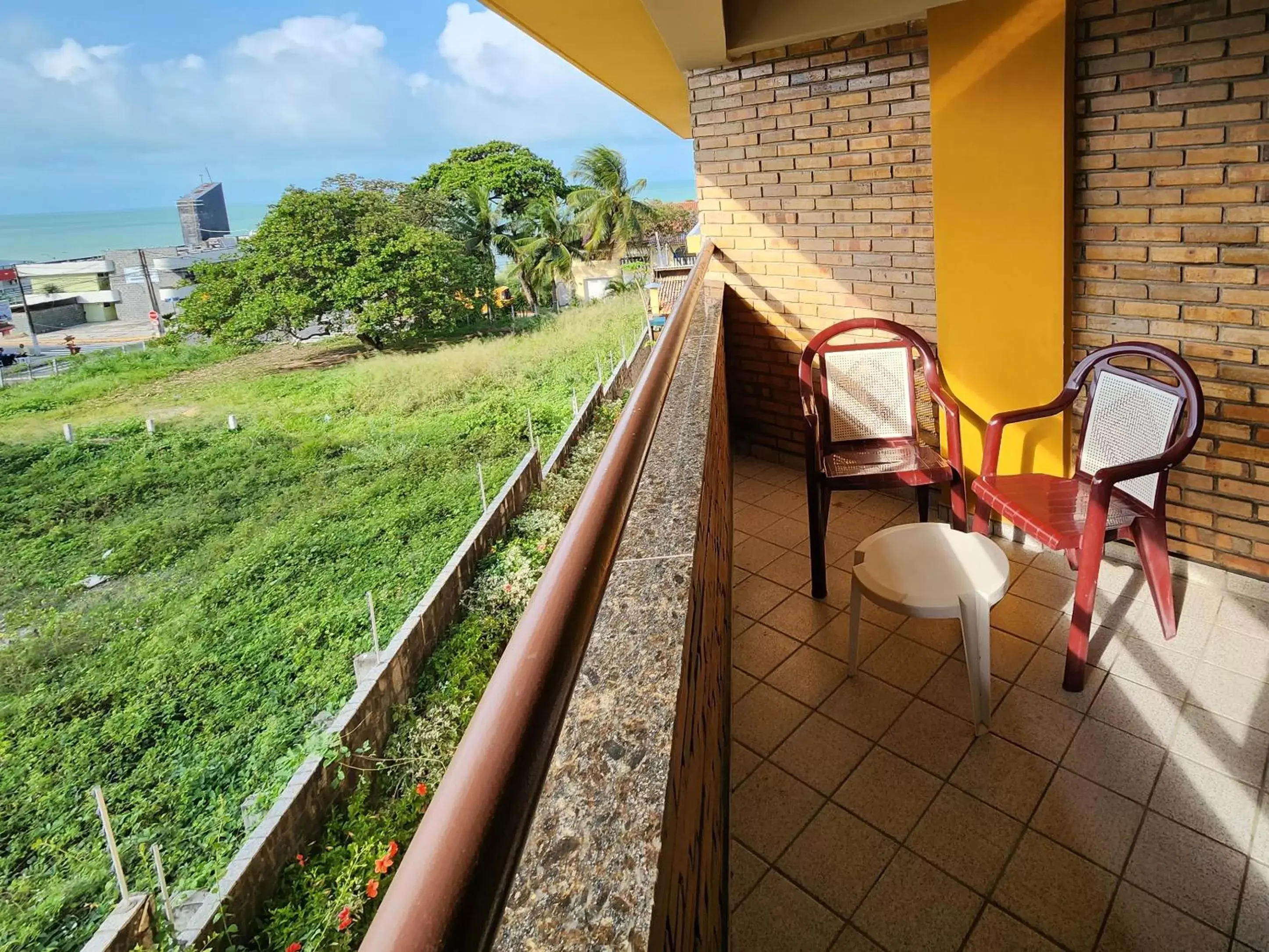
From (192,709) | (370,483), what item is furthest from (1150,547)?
(370,483)

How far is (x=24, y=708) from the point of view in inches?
562

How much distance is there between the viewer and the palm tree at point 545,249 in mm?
26859

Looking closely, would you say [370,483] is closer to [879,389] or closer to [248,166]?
[879,389]

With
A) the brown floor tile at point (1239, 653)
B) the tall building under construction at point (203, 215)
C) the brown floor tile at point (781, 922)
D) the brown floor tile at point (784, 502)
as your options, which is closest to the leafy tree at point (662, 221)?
the tall building under construction at point (203, 215)

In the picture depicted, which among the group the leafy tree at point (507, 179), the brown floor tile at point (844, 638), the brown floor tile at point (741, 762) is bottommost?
the brown floor tile at point (741, 762)

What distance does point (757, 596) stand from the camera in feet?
8.68

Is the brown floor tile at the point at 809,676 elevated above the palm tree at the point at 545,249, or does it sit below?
below

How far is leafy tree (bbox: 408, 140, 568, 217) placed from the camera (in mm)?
27109

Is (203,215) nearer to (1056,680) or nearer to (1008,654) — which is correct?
(1008,654)

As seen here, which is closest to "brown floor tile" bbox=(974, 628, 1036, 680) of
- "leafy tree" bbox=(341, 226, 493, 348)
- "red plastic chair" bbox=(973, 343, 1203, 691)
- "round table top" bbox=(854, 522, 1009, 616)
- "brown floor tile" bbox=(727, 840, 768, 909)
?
"red plastic chair" bbox=(973, 343, 1203, 691)

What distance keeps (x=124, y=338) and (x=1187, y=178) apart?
2639 centimetres

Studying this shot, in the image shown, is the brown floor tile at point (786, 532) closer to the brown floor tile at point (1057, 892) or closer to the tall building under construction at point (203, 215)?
the brown floor tile at point (1057, 892)

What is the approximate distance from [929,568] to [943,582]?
7cm

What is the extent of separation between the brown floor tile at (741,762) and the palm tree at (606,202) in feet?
85.0
